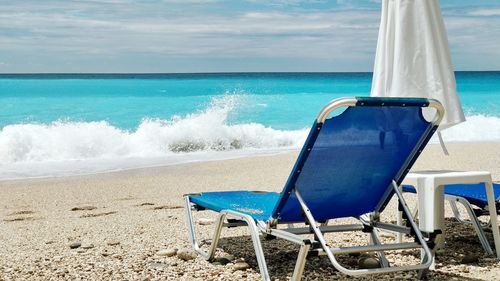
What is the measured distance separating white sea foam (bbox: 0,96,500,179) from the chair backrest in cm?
788

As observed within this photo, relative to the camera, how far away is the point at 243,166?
1169 centimetres

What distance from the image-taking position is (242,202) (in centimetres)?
466

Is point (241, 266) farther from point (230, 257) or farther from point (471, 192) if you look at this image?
point (471, 192)

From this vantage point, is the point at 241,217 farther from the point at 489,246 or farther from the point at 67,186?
the point at 67,186

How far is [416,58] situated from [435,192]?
0.98 m

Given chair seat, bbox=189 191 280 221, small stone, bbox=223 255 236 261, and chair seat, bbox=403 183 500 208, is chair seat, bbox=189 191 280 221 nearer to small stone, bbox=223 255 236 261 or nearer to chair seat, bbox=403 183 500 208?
small stone, bbox=223 255 236 261

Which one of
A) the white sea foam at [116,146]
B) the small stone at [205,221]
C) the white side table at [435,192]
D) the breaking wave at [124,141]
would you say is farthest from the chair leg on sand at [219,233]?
the breaking wave at [124,141]

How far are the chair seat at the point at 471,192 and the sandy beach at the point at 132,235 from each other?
38cm

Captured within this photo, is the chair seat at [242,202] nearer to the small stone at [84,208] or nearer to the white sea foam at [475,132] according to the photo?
the small stone at [84,208]

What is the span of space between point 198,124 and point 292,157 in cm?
503

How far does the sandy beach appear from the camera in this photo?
4.39 meters

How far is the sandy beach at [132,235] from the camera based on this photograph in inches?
173

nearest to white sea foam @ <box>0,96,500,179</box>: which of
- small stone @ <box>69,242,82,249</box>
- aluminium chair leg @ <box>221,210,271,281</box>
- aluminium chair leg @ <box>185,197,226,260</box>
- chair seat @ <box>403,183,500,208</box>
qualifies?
small stone @ <box>69,242,82,249</box>

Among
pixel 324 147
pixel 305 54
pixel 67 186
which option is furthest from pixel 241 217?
pixel 305 54
